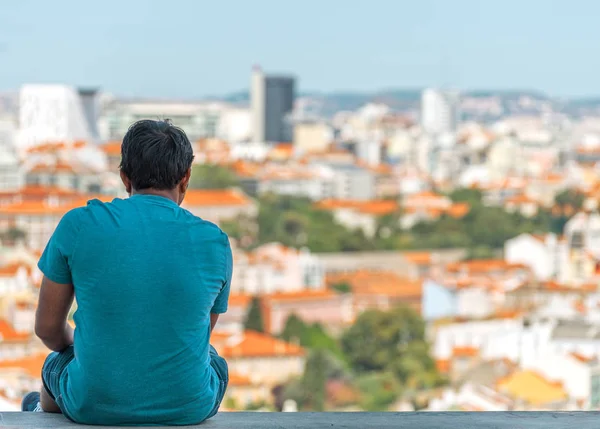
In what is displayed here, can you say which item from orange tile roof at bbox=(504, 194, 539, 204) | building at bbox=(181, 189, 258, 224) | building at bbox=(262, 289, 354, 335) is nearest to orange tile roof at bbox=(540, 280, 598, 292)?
building at bbox=(262, 289, 354, 335)

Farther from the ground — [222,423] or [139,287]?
[139,287]

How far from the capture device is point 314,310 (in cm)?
1667

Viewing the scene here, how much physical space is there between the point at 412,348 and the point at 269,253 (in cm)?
667

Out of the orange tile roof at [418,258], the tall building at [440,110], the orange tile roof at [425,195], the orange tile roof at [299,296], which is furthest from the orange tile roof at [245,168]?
the tall building at [440,110]

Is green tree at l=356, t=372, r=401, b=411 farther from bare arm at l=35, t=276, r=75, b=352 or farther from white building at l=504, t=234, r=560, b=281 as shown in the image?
bare arm at l=35, t=276, r=75, b=352

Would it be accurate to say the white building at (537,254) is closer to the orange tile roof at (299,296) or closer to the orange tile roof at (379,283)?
the orange tile roof at (379,283)

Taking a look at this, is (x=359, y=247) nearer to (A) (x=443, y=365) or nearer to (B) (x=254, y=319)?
(B) (x=254, y=319)

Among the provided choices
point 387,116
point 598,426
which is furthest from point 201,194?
point 387,116

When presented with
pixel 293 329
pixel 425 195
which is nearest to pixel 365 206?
pixel 425 195

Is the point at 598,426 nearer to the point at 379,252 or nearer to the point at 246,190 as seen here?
the point at 379,252

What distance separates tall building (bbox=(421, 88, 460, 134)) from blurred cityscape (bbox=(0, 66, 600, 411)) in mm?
6672

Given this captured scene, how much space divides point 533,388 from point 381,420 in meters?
8.93

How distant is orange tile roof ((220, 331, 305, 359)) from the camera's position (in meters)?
12.7

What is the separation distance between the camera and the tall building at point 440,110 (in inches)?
2215
